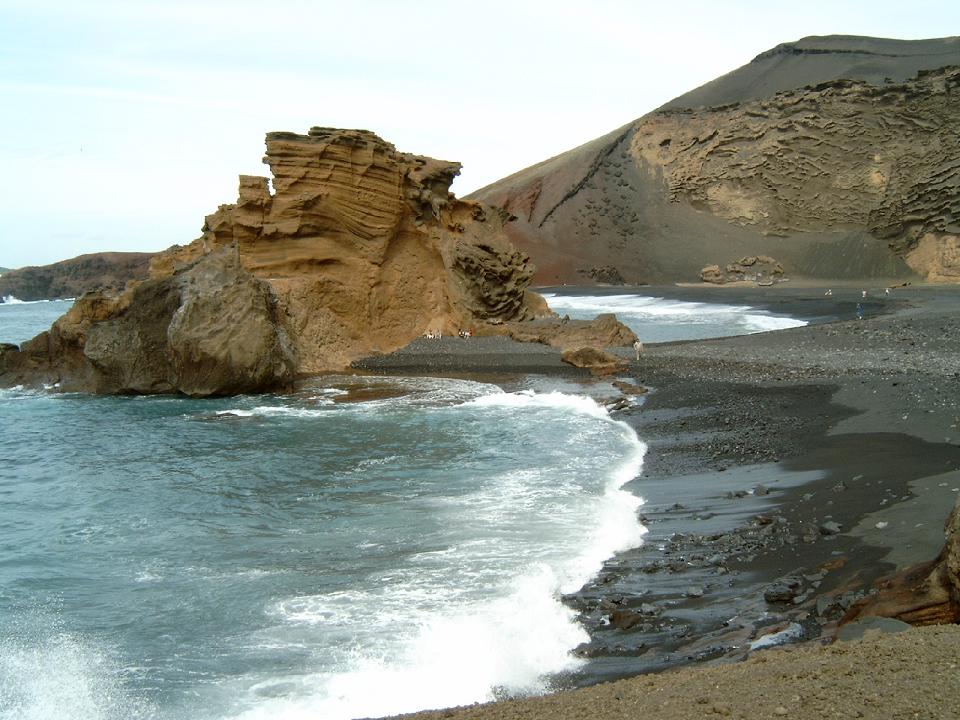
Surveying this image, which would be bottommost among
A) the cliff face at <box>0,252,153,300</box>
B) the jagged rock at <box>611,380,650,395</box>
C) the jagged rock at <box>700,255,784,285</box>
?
the jagged rock at <box>611,380,650,395</box>

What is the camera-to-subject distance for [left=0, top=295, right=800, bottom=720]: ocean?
5121 millimetres

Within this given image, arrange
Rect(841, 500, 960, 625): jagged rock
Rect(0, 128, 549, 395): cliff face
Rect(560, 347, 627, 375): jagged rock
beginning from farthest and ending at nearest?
Rect(560, 347, 627, 375): jagged rock, Rect(0, 128, 549, 395): cliff face, Rect(841, 500, 960, 625): jagged rock

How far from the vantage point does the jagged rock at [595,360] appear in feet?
59.1

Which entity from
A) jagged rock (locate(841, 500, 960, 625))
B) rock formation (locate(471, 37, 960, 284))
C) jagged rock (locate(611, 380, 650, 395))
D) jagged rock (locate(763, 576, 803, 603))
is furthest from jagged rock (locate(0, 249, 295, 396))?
rock formation (locate(471, 37, 960, 284))

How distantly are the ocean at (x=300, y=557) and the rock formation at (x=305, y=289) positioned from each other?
2895mm

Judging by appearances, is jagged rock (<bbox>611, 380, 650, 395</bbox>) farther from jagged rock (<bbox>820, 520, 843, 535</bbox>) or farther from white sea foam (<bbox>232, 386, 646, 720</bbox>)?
jagged rock (<bbox>820, 520, 843, 535</bbox>)

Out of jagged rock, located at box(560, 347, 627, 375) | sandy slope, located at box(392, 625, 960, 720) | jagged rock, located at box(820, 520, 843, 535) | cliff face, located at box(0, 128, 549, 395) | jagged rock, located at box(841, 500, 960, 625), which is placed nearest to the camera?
sandy slope, located at box(392, 625, 960, 720)

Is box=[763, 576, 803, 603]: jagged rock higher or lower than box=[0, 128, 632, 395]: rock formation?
lower

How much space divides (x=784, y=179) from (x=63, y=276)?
6543cm

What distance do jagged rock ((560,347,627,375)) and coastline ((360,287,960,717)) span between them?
37 cm

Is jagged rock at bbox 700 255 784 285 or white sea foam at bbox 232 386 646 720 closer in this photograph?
white sea foam at bbox 232 386 646 720

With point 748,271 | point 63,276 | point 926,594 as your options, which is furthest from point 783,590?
point 63,276

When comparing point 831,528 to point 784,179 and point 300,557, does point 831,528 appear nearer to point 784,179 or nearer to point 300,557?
point 300,557

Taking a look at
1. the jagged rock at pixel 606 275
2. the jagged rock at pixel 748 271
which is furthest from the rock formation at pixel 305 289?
the jagged rock at pixel 606 275
